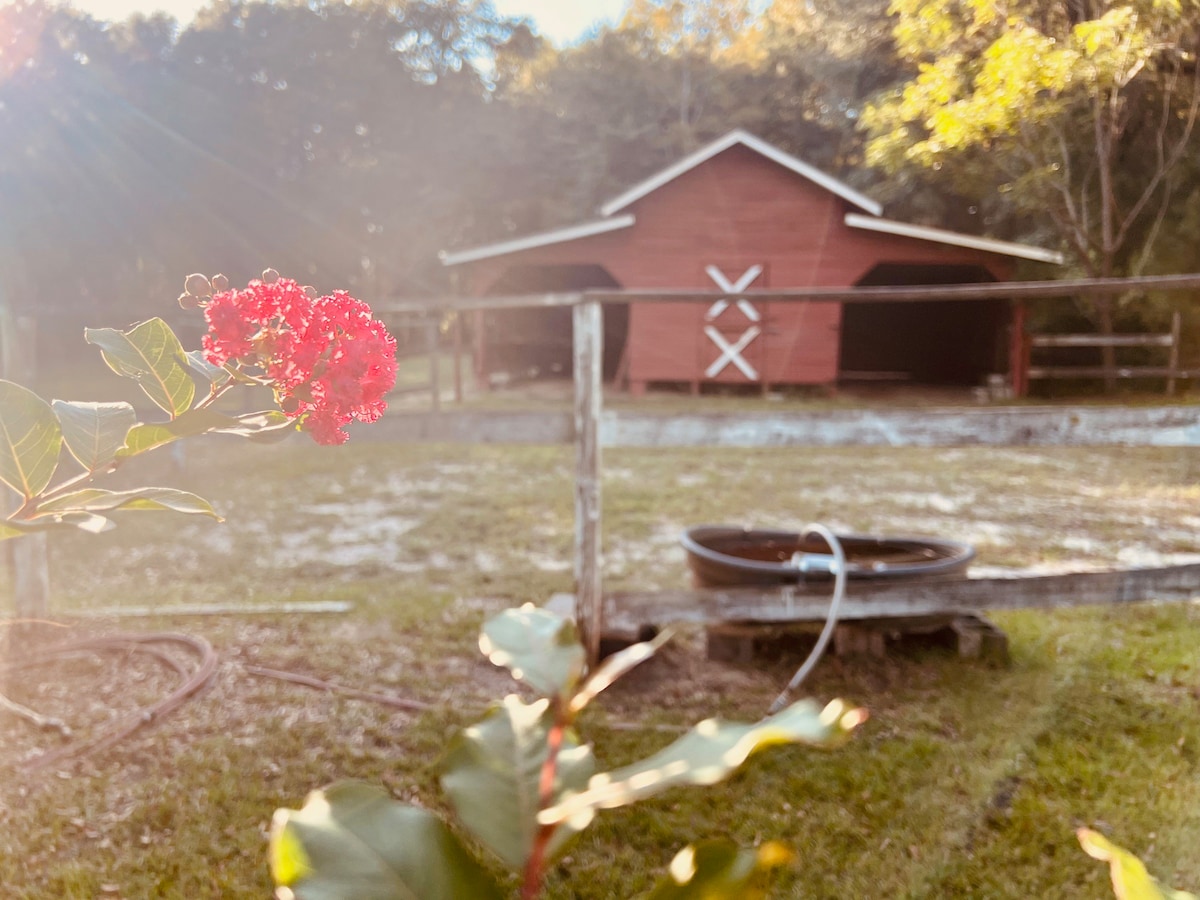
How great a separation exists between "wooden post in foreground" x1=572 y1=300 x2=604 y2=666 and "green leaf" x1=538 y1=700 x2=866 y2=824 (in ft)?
4.84

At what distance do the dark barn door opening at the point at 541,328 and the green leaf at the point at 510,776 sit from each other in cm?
683

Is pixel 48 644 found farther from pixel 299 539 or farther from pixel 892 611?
pixel 892 611

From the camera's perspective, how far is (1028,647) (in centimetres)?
184

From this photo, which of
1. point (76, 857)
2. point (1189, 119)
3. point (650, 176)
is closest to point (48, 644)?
point (76, 857)

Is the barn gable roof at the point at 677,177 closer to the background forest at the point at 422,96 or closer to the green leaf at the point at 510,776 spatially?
the background forest at the point at 422,96

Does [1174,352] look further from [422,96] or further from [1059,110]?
[422,96]

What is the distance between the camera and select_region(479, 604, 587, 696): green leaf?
162 mm

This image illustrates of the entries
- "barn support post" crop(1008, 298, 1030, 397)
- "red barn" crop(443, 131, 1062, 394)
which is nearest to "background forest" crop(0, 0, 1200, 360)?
"barn support post" crop(1008, 298, 1030, 397)

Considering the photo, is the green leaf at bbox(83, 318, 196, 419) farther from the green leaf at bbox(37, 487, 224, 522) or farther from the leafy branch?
the leafy branch

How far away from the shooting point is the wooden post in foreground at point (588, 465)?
1.63m

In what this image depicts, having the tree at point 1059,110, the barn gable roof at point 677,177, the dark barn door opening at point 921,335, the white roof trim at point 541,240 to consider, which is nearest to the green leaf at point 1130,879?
the tree at point 1059,110

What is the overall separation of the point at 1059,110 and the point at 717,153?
4.08 metres

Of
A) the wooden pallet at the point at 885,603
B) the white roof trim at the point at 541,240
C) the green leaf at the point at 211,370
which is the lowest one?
the wooden pallet at the point at 885,603

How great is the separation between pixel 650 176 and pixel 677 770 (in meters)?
5.71
